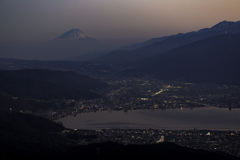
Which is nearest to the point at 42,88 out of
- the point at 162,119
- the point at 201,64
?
Answer: the point at 162,119

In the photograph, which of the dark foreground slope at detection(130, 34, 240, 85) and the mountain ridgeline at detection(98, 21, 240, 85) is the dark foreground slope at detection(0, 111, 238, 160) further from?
the mountain ridgeline at detection(98, 21, 240, 85)

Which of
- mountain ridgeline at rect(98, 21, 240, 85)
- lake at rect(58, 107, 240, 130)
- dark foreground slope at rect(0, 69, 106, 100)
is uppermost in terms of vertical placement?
mountain ridgeline at rect(98, 21, 240, 85)

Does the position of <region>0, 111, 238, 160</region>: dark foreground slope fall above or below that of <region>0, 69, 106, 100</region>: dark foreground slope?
below

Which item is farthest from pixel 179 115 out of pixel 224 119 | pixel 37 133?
Result: pixel 37 133

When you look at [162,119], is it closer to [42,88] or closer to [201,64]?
[42,88]

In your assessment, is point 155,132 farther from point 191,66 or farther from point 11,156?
point 191,66

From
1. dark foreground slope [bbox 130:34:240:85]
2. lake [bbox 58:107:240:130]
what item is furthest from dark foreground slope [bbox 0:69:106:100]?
dark foreground slope [bbox 130:34:240:85]

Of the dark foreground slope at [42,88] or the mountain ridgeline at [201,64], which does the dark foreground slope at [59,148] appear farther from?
the mountain ridgeline at [201,64]
